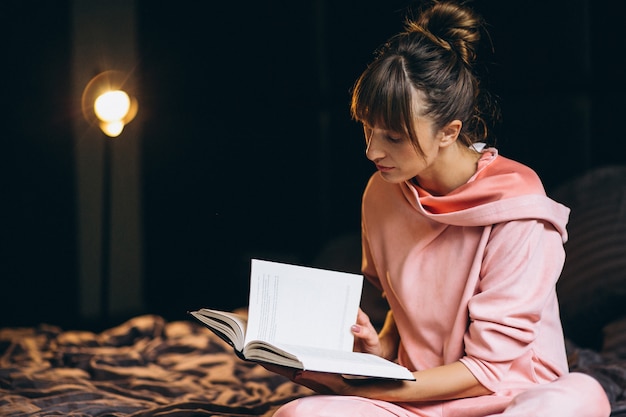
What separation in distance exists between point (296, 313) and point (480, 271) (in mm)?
321

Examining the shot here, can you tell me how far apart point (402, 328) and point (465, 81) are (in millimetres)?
456

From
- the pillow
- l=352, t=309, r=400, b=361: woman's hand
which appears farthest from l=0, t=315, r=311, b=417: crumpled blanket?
the pillow

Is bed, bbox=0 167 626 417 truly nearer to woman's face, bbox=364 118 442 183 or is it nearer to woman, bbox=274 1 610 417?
woman, bbox=274 1 610 417

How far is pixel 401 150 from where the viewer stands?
51.9 inches

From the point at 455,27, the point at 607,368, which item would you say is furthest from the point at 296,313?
the point at 607,368

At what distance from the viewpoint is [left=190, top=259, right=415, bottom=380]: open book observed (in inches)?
49.2

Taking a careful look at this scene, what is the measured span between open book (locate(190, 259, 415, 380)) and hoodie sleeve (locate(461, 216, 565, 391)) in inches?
7.2

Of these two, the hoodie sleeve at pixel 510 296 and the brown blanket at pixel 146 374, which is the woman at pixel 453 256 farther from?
the brown blanket at pixel 146 374

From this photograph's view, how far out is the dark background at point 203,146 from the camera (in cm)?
298

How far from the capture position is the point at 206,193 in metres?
2.98

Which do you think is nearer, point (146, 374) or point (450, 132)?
point (450, 132)

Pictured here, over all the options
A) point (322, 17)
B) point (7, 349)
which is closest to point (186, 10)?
point (322, 17)

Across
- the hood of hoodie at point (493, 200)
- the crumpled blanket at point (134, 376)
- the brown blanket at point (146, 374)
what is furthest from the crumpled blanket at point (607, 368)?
the crumpled blanket at point (134, 376)

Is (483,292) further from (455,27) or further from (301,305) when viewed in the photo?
(455,27)
